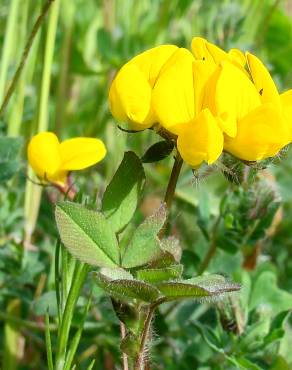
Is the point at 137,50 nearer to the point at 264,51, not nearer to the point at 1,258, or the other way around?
the point at 264,51

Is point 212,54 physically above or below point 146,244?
above

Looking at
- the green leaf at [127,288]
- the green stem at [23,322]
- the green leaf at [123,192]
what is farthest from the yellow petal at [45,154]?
the green stem at [23,322]

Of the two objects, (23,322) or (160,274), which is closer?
(160,274)

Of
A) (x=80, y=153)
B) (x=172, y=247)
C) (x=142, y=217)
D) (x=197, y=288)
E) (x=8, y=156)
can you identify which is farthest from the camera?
(x=142, y=217)

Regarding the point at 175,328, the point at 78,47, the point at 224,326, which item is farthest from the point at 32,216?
the point at 78,47

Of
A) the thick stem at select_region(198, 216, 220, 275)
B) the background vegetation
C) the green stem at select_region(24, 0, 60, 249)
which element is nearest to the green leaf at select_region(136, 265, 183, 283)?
the background vegetation

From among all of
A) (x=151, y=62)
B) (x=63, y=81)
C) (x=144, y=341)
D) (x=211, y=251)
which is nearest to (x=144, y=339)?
(x=144, y=341)

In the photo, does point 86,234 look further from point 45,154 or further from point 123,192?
point 45,154
